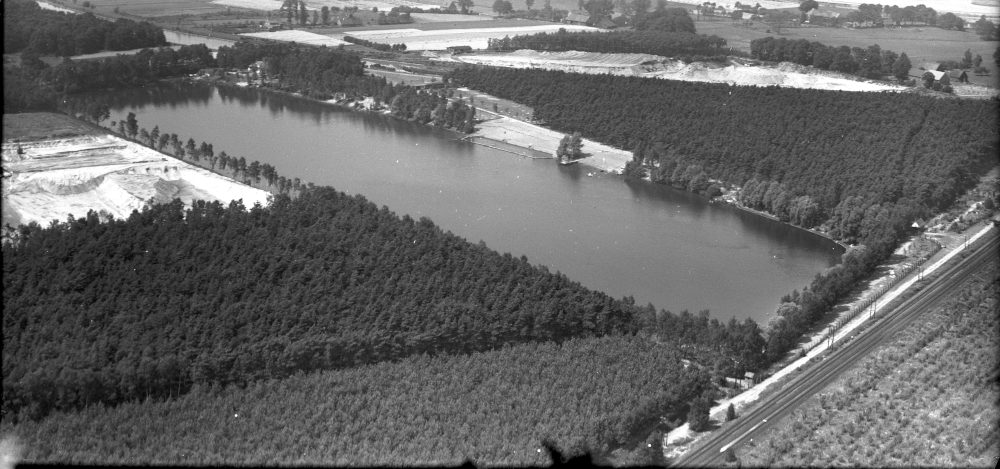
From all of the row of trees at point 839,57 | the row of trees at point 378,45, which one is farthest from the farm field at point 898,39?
the row of trees at point 378,45

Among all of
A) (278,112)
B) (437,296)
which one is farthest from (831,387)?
(278,112)

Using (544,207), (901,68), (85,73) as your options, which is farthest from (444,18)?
(544,207)

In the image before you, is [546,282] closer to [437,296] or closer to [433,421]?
[437,296]

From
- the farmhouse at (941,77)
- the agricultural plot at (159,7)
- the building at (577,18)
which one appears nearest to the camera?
the farmhouse at (941,77)

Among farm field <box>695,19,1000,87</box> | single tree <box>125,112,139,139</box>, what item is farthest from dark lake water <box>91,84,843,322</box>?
farm field <box>695,19,1000,87</box>

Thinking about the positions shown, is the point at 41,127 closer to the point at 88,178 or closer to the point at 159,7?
the point at 88,178

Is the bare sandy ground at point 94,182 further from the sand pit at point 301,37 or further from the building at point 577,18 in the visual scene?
the building at point 577,18
